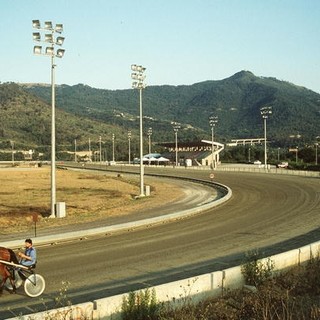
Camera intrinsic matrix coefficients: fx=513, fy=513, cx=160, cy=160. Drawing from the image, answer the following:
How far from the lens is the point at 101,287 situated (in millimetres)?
13203

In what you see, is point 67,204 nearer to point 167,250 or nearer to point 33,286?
point 167,250

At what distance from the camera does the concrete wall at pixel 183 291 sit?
9141mm

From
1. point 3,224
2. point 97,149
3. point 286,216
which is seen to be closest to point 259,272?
point 286,216

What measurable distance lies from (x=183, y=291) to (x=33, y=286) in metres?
3.77

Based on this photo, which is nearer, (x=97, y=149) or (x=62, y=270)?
(x=62, y=270)

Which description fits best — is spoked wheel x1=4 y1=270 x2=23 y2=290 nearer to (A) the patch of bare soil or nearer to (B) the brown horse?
(B) the brown horse

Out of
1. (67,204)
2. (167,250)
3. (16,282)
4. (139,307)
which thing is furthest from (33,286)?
(67,204)

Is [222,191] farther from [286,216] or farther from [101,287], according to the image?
[101,287]

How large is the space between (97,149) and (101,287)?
179 m

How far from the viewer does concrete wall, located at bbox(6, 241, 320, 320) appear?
30.0ft

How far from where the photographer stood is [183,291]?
11.2m

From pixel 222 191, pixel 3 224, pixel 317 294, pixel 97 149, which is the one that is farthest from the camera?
pixel 97 149

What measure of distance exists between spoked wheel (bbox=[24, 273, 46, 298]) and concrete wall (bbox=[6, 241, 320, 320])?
3.20 metres

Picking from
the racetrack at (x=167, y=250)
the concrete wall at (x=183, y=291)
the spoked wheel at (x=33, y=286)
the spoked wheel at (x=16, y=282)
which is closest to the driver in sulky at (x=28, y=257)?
the spoked wheel at (x=16, y=282)
